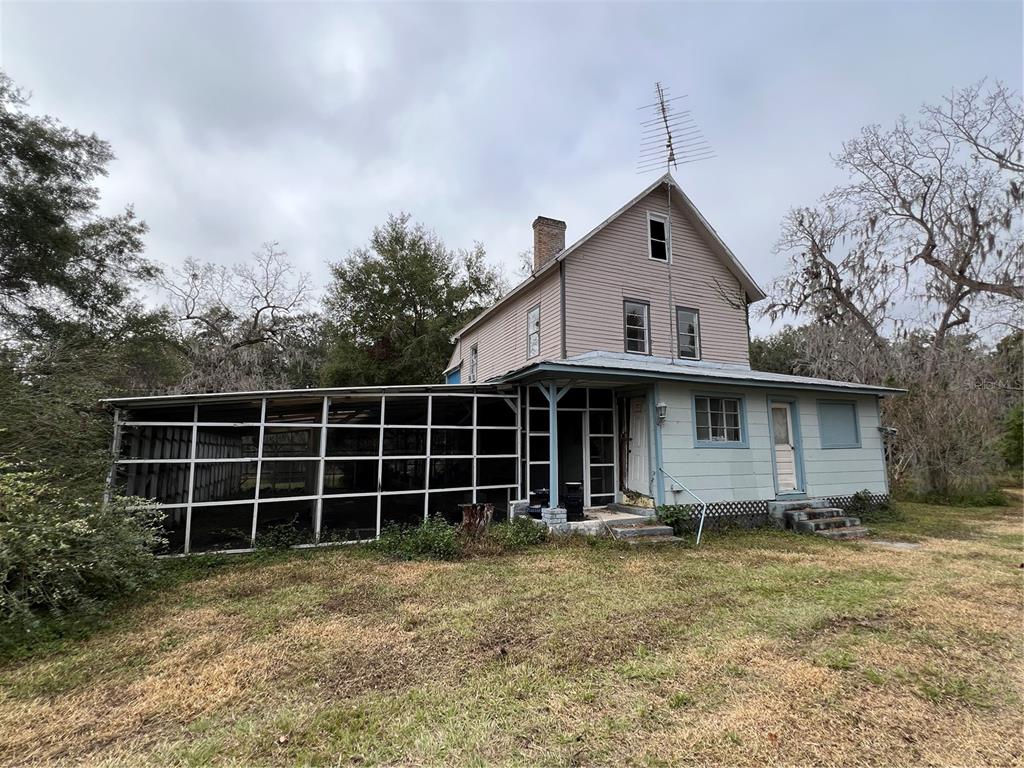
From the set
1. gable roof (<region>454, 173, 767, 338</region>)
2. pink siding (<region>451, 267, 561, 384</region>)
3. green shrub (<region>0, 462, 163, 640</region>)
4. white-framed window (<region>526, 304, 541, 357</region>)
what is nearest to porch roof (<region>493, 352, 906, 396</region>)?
pink siding (<region>451, 267, 561, 384</region>)

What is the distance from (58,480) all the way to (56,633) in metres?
2.29

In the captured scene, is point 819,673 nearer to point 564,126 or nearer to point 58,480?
point 58,480

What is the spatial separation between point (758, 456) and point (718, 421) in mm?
1230

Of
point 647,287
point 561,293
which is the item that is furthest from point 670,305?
point 561,293

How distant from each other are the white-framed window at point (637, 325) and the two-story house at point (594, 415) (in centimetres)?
4

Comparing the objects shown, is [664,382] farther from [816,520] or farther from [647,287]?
[647,287]

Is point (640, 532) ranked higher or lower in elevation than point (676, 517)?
lower

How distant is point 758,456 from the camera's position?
1012 centimetres

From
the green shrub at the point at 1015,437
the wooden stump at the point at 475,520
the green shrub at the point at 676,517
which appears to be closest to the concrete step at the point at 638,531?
the green shrub at the point at 676,517

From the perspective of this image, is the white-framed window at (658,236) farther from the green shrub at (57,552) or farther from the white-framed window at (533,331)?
the green shrub at (57,552)

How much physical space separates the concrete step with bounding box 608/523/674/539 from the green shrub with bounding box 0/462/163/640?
679cm

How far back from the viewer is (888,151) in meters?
18.3

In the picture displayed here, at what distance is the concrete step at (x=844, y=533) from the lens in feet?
30.1

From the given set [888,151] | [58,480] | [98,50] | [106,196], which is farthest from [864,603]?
[106,196]
